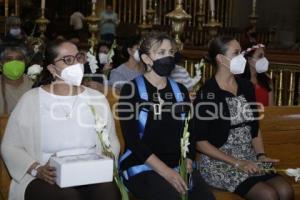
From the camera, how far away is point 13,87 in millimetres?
4602

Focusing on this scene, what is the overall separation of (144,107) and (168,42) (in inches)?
18.5

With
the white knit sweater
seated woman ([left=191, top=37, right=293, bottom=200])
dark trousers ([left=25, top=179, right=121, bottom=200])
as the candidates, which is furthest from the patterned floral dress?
the white knit sweater

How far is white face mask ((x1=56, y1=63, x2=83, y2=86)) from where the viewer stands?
12.1 feet

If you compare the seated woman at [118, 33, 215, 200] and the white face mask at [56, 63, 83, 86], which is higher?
the white face mask at [56, 63, 83, 86]

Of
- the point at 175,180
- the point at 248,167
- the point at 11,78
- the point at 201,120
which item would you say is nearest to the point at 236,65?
the point at 201,120

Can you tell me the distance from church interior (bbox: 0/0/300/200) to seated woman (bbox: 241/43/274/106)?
0.42 metres

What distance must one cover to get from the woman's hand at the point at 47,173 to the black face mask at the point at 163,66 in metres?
0.93

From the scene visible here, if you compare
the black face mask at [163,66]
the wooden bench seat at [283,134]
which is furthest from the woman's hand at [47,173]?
the wooden bench seat at [283,134]

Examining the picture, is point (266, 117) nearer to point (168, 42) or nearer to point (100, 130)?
point (168, 42)

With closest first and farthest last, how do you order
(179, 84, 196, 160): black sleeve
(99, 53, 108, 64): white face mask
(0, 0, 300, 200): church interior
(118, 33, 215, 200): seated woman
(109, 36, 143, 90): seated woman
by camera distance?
(118, 33, 215, 200): seated woman < (179, 84, 196, 160): black sleeve < (0, 0, 300, 200): church interior < (109, 36, 143, 90): seated woman < (99, 53, 108, 64): white face mask

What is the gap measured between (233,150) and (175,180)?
656 mm

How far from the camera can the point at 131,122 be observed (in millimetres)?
3740

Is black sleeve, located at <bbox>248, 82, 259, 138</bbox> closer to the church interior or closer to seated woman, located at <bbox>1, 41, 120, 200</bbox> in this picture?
the church interior

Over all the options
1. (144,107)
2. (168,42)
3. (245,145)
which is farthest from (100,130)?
(245,145)
